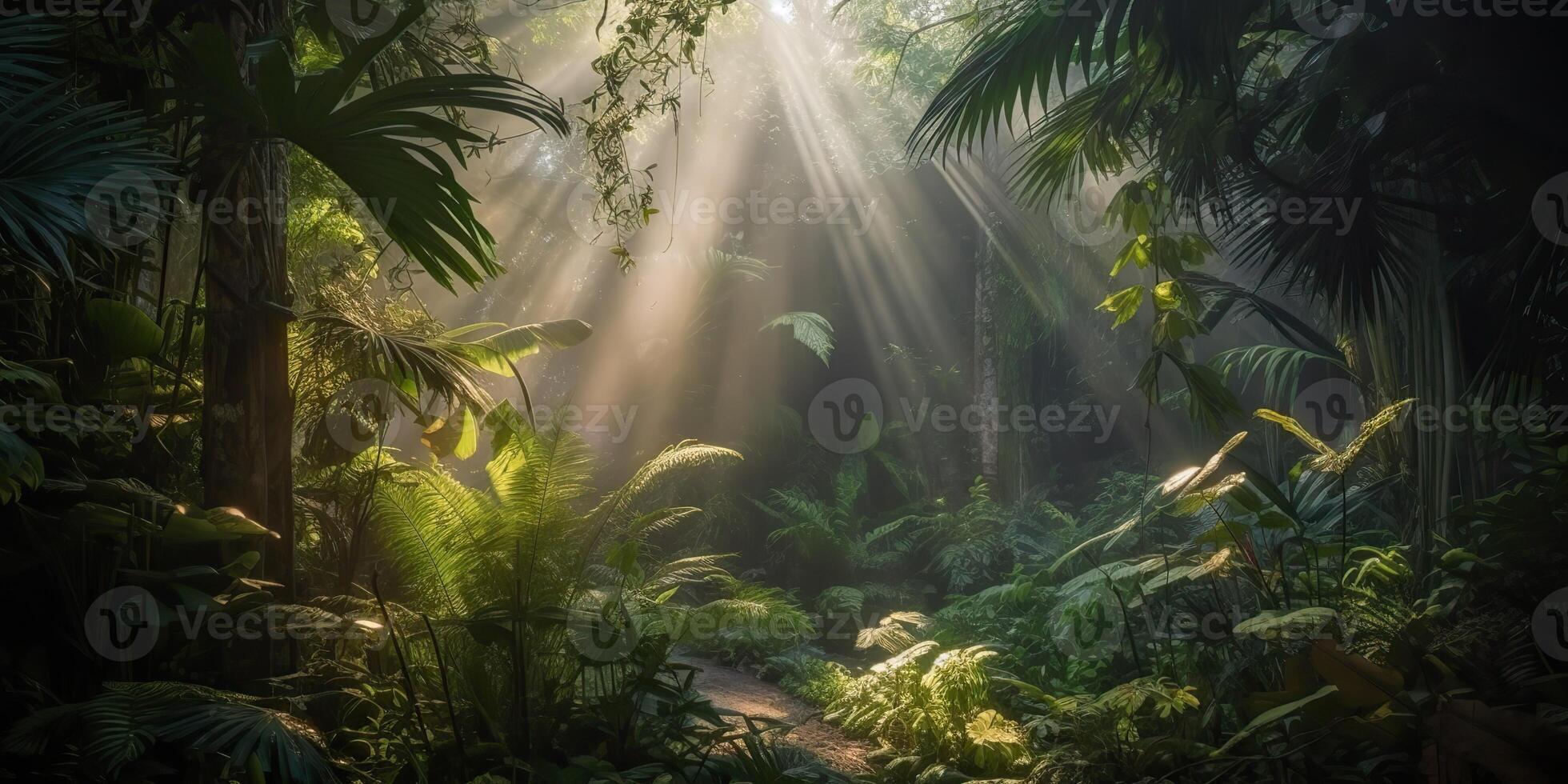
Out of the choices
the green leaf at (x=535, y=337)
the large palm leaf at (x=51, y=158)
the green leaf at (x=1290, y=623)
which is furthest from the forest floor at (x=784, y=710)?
the large palm leaf at (x=51, y=158)

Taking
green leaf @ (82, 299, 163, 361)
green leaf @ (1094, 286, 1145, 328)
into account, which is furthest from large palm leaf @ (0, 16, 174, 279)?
green leaf @ (1094, 286, 1145, 328)

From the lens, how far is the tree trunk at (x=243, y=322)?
2.68 metres

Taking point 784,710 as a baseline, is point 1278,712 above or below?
above

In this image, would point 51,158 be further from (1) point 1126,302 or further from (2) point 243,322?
(1) point 1126,302

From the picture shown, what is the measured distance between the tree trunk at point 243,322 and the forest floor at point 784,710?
2.15m

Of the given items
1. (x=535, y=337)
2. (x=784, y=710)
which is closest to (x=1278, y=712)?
(x=784, y=710)

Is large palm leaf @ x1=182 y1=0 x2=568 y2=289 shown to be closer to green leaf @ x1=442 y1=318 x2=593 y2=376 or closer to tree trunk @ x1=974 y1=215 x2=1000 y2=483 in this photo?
green leaf @ x1=442 y1=318 x2=593 y2=376

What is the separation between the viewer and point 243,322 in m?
2.71

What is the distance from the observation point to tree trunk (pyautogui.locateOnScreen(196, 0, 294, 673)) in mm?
2680

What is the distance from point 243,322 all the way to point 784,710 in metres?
3.61

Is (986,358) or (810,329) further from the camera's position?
(986,358)

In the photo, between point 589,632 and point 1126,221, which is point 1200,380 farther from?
point 589,632

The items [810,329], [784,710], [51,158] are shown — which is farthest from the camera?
[810,329]

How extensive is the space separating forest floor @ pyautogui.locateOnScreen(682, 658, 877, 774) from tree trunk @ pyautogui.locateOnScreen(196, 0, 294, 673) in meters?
2.15
